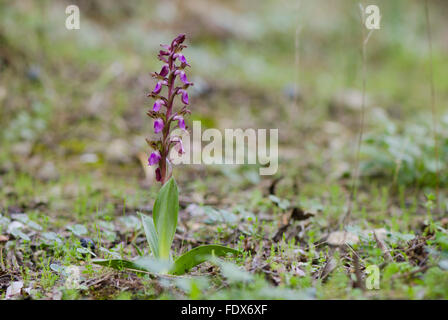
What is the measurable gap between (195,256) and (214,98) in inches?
139

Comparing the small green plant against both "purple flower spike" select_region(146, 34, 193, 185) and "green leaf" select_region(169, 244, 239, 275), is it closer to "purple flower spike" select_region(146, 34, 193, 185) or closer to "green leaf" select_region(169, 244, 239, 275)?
"green leaf" select_region(169, 244, 239, 275)

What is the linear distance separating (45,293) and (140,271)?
41cm

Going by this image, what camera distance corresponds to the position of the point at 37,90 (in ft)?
14.8

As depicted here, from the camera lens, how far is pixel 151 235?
1.93 meters

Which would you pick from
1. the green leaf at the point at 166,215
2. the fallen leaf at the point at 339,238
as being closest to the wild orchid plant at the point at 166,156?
the green leaf at the point at 166,215

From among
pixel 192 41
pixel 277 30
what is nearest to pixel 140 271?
pixel 192 41

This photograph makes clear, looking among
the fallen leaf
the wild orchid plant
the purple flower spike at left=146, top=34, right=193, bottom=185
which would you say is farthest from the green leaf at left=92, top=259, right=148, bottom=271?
the fallen leaf

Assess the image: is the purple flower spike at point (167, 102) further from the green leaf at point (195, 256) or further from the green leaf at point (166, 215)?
the green leaf at point (195, 256)

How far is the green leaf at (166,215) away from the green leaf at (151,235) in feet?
0.08

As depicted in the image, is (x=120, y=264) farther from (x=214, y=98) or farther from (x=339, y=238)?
(x=214, y=98)

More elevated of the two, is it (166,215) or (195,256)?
(166,215)

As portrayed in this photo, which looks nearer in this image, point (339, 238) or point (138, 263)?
point (138, 263)

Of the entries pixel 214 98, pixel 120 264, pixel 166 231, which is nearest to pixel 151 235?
pixel 166 231

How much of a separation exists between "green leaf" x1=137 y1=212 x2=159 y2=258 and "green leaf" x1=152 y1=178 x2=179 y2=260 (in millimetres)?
24
